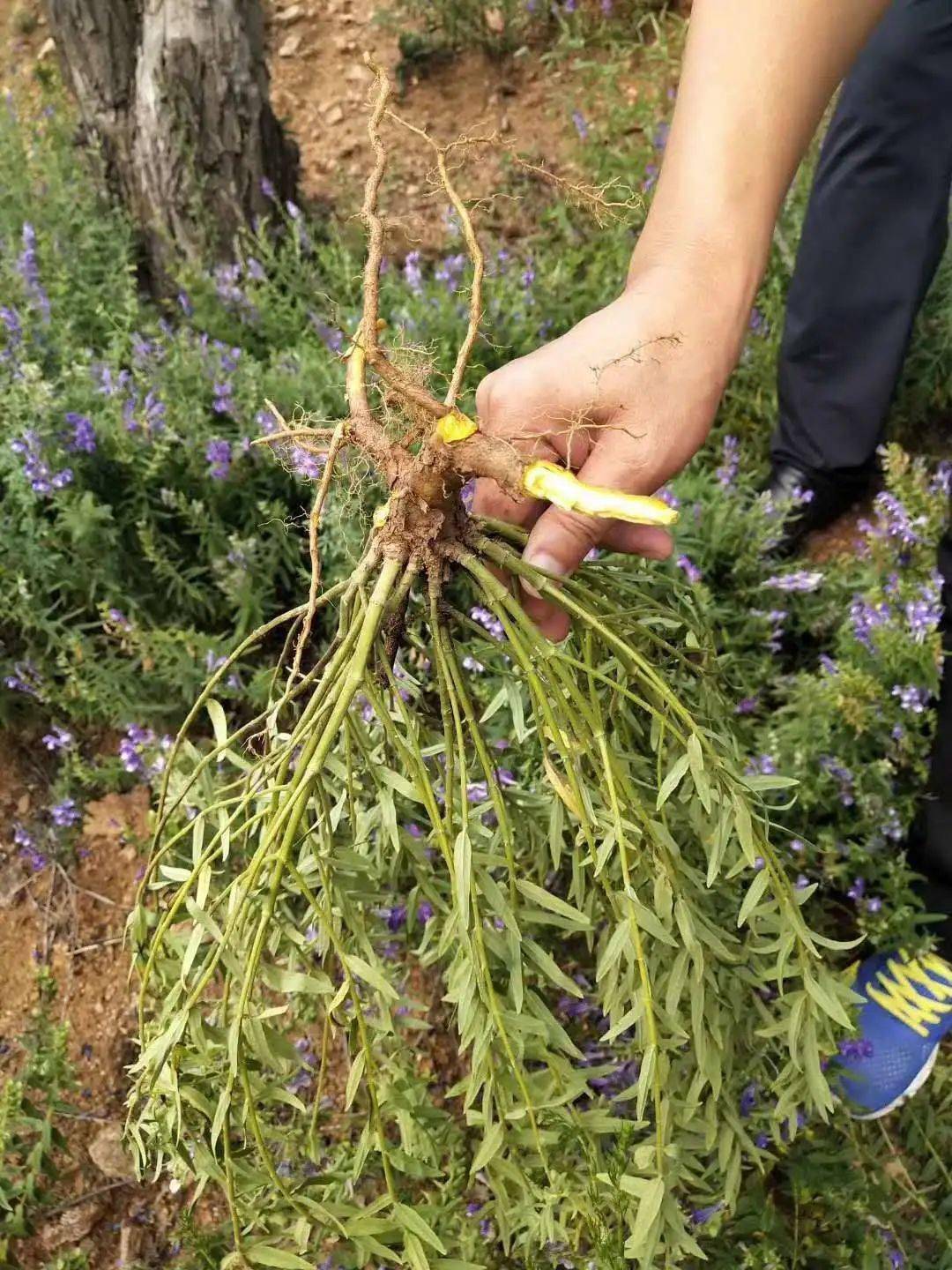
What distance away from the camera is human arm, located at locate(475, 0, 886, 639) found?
1.27 meters

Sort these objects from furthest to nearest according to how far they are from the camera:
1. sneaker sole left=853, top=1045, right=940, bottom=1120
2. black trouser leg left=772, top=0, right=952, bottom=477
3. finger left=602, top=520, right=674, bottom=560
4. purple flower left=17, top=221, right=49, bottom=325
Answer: purple flower left=17, top=221, right=49, bottom=325
black trouser leg left=772, top=0, right=952, bottom=477
sneaker sole left=853, top=1045, right=940, bottom=1120
finger left=602, top=520, right=674, bottom=560

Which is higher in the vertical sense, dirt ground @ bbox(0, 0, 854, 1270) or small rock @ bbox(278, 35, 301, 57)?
small rock @ bbox(278, 35, 301, 57)

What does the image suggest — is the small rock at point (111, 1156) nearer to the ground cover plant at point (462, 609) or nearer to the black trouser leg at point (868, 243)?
the ground cover plant at point (462, 609)

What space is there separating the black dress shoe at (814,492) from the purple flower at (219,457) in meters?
1.36

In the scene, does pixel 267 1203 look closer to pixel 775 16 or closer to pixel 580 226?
pixel 775 16

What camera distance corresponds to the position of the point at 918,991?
195cm

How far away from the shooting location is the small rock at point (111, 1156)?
183 centimetres

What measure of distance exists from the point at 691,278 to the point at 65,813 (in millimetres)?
1680

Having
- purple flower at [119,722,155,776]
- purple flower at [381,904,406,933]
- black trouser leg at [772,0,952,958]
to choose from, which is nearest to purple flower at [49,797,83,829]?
purple flower at [119,722,155,776]

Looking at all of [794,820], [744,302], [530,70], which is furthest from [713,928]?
[530,70]

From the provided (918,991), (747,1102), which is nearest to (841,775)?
(918,991)

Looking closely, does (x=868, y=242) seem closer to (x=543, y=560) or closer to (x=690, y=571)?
(x=690, y=571)

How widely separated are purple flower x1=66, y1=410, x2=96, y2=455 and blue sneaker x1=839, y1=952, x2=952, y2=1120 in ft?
6.40

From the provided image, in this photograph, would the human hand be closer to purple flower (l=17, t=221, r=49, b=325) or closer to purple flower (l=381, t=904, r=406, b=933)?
purple flower (l=381, t=904, r=406, b=933)
